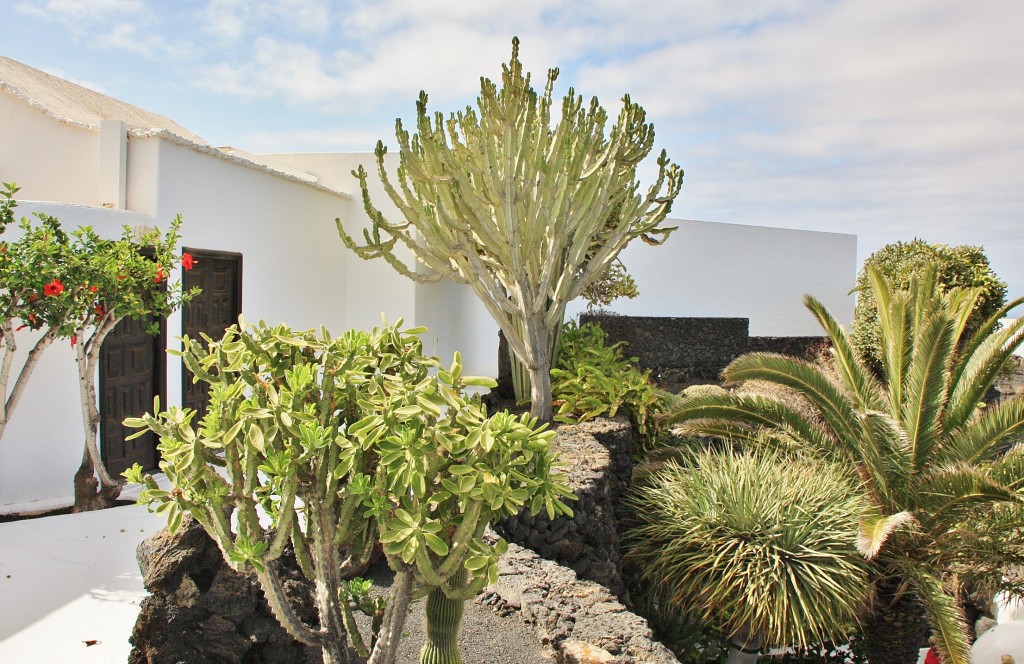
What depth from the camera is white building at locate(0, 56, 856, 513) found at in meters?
6.00

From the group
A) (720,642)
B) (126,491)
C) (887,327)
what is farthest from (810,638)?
(126,491)

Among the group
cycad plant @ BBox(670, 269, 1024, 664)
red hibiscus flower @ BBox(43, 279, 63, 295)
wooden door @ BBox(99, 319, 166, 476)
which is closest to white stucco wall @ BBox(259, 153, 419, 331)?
wooden door @ BBox(99, 319, 166, 476)

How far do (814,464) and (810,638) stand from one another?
1512 mm

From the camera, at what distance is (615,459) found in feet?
21.9

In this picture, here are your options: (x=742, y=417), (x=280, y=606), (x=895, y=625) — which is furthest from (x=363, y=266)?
(x=280, y=606)

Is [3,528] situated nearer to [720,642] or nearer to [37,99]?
[37,99]

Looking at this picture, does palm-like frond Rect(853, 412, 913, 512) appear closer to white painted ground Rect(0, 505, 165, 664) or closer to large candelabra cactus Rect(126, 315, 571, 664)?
large candelabra cactus Rect(126, 315, 571, 664)

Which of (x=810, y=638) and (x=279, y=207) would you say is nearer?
(x=810, y=638)

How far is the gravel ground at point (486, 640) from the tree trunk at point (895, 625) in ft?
14.3

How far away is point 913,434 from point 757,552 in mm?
1973

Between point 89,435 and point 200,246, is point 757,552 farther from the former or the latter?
point 200,246

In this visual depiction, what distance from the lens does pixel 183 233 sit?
23.2 feet

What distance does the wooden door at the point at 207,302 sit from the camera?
737 centimetres

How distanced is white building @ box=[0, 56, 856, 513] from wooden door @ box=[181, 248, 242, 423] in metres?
0.02
